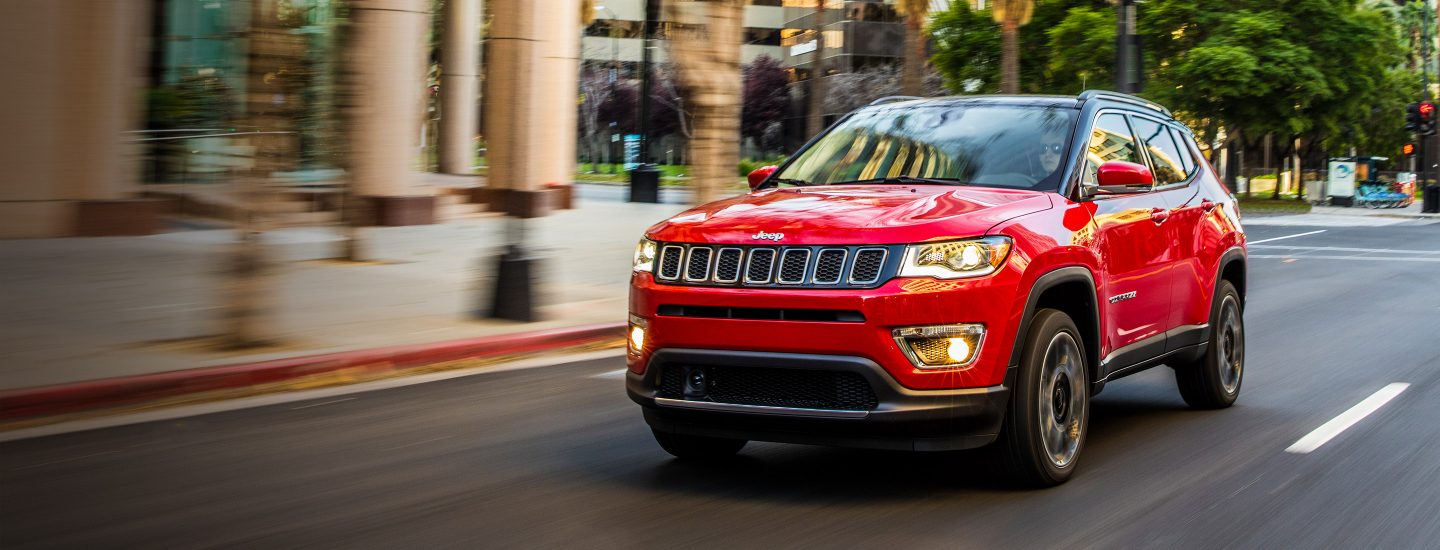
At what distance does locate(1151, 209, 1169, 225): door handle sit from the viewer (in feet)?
23.0

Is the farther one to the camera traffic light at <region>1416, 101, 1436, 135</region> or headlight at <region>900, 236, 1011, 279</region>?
traffic light at <region>1416, 101, 1436, 135</region>

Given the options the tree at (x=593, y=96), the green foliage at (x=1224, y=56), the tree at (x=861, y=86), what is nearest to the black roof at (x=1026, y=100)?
the green foliage at (x=1224, y=56)

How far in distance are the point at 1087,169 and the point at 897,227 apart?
155 cm

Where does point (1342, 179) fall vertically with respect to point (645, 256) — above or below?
above

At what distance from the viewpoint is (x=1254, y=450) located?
6.95 meters

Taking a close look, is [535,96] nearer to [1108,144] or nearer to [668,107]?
[1108,144]

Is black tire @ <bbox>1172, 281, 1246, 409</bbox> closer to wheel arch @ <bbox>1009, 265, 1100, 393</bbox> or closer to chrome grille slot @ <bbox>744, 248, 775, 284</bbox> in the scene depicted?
wheel arch @ <bbox>1009, 265, 1100, 393</bbox>

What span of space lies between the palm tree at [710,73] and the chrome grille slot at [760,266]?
863cm

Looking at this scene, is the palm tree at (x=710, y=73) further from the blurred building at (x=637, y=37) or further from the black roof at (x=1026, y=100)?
the blurred building at (x=637, y=37)

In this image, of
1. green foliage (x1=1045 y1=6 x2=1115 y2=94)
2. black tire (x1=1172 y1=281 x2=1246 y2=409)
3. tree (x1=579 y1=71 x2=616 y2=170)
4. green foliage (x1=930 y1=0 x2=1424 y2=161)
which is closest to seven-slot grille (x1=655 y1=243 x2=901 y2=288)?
black tire (x1=1172 y1=281 x2=1246 y2=409)

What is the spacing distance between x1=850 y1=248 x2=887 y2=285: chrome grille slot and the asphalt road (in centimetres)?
91

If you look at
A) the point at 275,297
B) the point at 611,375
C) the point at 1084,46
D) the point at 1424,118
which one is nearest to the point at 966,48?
the point at 1084,46

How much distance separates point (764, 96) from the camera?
83.1m

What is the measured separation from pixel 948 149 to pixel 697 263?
1546 millimetres
